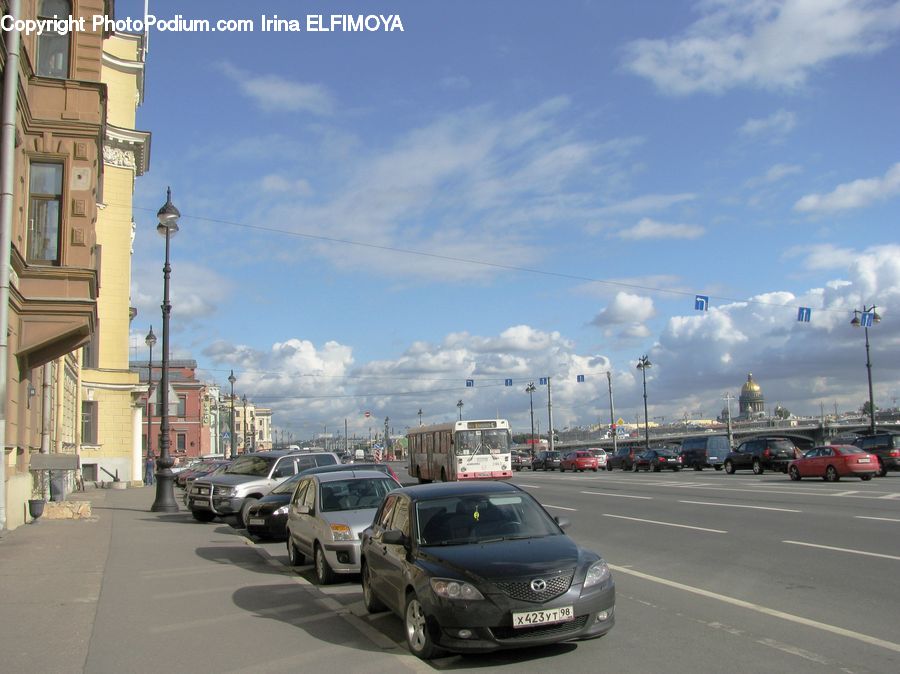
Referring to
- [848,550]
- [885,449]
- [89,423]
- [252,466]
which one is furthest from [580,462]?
[848,550]

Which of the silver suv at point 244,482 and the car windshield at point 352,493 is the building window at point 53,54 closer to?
the silver suv at point 244,482

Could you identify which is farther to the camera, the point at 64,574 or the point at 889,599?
the point at 64,574

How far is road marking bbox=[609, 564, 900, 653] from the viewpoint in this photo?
7.28 m

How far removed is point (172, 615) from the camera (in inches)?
363

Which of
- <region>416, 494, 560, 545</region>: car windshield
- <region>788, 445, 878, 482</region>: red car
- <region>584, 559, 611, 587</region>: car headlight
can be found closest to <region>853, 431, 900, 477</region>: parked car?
<region>788, 445, 878, 482</region>: red car

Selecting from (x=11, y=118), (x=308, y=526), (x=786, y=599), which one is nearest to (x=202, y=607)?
(x=308, y=526)

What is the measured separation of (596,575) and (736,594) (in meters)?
3.12

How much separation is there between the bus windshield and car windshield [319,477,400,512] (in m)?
20.3

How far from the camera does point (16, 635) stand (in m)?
7.98

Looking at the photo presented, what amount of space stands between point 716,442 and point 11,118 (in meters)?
45.0

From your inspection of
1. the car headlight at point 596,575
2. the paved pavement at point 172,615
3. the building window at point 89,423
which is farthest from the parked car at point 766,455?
the car headlight at point 596,575

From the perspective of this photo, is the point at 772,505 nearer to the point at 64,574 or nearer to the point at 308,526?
the point at 308,526

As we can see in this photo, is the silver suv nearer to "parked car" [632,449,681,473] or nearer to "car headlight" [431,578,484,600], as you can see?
"car headlight" [431,578,484,600]

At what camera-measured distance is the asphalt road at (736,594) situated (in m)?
7.02
